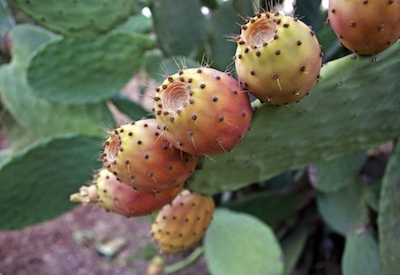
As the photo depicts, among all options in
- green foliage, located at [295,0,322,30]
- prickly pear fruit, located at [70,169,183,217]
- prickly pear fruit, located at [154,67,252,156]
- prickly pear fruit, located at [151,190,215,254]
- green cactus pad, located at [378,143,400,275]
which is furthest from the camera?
green foliage, located at [295,0,322,30]

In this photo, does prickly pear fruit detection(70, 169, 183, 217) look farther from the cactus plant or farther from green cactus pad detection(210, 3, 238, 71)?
green cactus pad detection(210, 3, 238, 71)

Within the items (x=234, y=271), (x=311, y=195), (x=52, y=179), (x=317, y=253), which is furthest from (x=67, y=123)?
(x=317, y=253)

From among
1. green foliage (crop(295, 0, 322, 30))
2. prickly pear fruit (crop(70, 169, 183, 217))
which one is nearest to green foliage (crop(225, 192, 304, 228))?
green foliage (crop(295, 0, 322, 30))

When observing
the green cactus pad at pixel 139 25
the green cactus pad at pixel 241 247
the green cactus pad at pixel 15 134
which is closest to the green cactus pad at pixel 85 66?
the green cactus pad at pixel 139 25

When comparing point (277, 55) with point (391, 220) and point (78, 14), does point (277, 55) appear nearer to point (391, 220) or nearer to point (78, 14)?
point (391, 220)

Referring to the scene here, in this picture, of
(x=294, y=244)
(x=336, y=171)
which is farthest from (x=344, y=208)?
(x=294, y=244)

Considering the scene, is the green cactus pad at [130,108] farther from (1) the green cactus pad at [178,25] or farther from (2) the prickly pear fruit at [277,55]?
(2) the prickly pear fruit at [277,55]

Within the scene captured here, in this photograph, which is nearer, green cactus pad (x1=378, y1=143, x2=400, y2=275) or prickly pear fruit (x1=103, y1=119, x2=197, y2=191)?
prickly pear fruit (x1=103, y1=119, x2=197, y2=191)
